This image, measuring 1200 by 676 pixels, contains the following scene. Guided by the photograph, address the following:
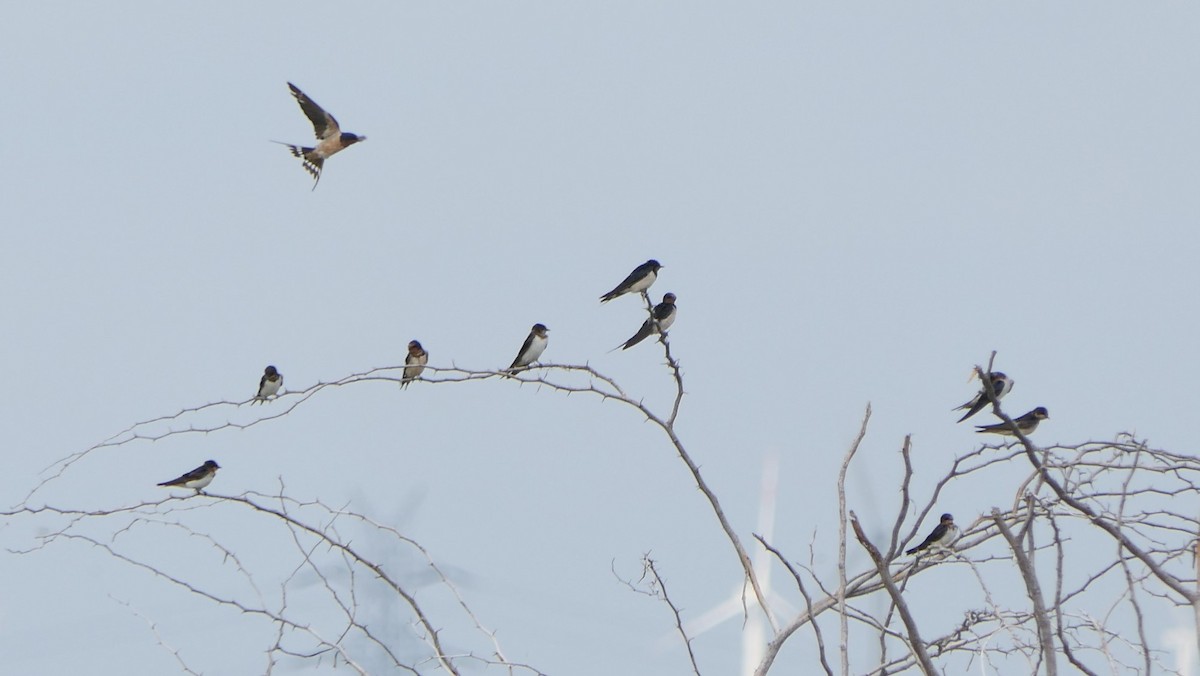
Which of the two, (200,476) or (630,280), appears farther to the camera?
(200,476)

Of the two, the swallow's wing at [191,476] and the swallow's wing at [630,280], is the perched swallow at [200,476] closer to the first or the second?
the swallow's wing at [191,476]

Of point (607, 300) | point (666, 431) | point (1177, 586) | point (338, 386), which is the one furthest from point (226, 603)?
point (607, 300)

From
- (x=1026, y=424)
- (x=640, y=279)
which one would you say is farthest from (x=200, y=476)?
(x=1026, y=424)

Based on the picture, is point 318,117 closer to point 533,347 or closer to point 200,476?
point 533,347

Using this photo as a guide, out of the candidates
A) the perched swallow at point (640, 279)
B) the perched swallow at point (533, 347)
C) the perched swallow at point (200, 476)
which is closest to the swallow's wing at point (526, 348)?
the perched swallow at point (533, 347)

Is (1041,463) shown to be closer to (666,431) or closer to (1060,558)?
(1060,558)

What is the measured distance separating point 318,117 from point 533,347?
255cm

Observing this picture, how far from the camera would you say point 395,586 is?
5.58m

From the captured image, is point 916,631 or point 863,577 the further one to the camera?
point 863,577

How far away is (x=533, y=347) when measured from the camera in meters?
13.2

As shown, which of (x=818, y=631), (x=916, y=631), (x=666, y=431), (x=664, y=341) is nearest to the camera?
(x=916, y=631)

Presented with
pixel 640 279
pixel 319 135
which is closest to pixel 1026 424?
pixel 640 279

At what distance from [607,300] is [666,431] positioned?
6.01 metres

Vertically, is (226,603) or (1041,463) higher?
(1041,463)
